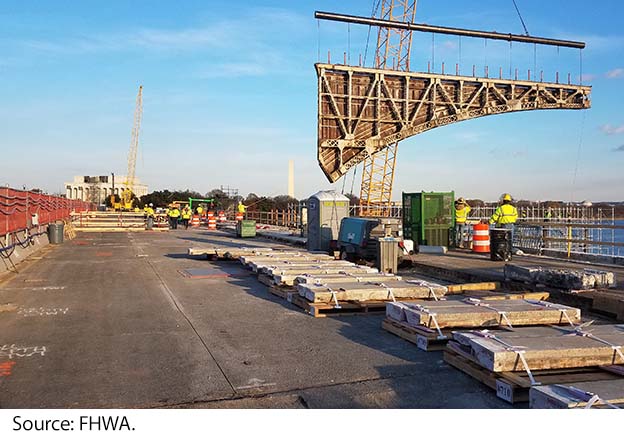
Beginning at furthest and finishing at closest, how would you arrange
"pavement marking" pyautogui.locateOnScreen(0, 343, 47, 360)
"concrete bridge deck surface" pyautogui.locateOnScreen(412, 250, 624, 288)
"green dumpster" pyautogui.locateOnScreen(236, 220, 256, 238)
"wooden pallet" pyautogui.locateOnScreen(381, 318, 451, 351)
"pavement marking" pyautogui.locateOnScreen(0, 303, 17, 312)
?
"green dumpster" pyautogui.locateOnScreen(236, 220, 256, 238) → "concrete bridge deck surface" pyautogui.locateOnScreen(412, 250, 624, 288) → "pavement marking" pyautogui.locateOnScreen(0, 303, 17, 312) → "wooden pallet" pyautogui.locateOnScreen(381, 318, 451, 351) → "pavement marking" pyautogui.locateOnScreen(0, 343, 47, 360)

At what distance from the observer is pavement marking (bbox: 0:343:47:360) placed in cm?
689

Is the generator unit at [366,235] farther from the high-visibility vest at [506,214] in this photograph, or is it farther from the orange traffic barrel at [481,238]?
the orange traffic barrel at [481,238]

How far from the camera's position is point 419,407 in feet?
16.7

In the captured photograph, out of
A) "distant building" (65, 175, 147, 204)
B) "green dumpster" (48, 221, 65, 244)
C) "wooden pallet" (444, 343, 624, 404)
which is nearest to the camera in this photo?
"wooden pallet" (444, 343, 624, 404)

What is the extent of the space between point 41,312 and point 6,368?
381 centimetres

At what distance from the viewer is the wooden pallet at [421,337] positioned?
705 cm

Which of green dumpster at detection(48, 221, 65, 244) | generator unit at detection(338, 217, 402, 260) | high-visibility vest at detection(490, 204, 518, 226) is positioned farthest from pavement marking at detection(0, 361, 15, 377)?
green dumpster at detection(48, 221, 65, 244)

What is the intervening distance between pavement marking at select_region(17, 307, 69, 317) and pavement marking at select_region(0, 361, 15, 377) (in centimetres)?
324

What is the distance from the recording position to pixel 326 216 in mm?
Result: 21203

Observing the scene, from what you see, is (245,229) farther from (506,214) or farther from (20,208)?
(506,214)

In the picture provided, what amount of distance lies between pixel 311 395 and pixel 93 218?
41.8 m

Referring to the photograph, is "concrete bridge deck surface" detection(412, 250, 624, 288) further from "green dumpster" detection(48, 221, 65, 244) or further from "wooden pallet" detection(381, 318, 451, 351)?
"green dumpster" detection(48, 221, 65, 244)

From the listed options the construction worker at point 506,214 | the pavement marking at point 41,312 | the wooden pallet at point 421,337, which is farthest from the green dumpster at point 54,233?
the wooden pallet at point 421,337
